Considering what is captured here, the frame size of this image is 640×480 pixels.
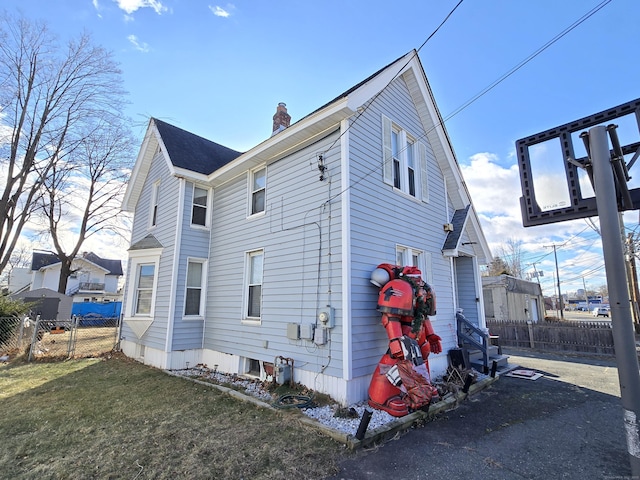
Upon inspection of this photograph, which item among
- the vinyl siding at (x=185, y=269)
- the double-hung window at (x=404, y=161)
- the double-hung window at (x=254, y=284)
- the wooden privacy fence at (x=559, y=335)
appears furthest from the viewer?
the wooden privacy fence at (x=559, y=335)

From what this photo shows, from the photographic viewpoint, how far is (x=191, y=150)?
11.0 meters

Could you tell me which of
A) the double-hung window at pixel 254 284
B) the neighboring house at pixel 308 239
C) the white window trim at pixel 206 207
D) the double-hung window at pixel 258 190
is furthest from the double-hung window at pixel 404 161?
the white window trim at pixel 206 207

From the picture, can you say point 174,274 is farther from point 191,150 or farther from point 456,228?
point 456,228

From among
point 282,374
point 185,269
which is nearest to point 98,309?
point 185,269

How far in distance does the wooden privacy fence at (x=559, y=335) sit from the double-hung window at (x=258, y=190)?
13.0 m

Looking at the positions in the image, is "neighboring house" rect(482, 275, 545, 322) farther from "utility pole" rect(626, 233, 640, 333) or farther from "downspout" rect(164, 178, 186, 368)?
"downspout" rect(164, 178, 186, 368)

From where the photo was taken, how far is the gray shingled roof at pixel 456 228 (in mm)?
9145

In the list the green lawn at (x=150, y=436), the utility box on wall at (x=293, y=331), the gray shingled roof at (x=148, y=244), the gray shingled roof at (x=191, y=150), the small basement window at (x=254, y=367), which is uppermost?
the gray shingled roof at (x=191, y=150)

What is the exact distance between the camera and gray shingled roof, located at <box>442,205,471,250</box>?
915cm

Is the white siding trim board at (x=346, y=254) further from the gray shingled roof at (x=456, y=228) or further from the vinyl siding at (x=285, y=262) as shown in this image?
the gray shingled roof at (x=456, y=228)

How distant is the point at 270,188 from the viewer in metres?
8.03

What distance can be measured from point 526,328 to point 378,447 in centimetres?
1292

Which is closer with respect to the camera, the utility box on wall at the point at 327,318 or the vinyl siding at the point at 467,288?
the utility box on wall at the point at 327,318

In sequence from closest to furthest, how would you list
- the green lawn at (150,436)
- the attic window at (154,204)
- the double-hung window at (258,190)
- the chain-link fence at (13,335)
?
the green lawn at (150,436)
the double-hung window at (258,190)
the chain-link fence at (13,335)
the attic window at (154,204)
